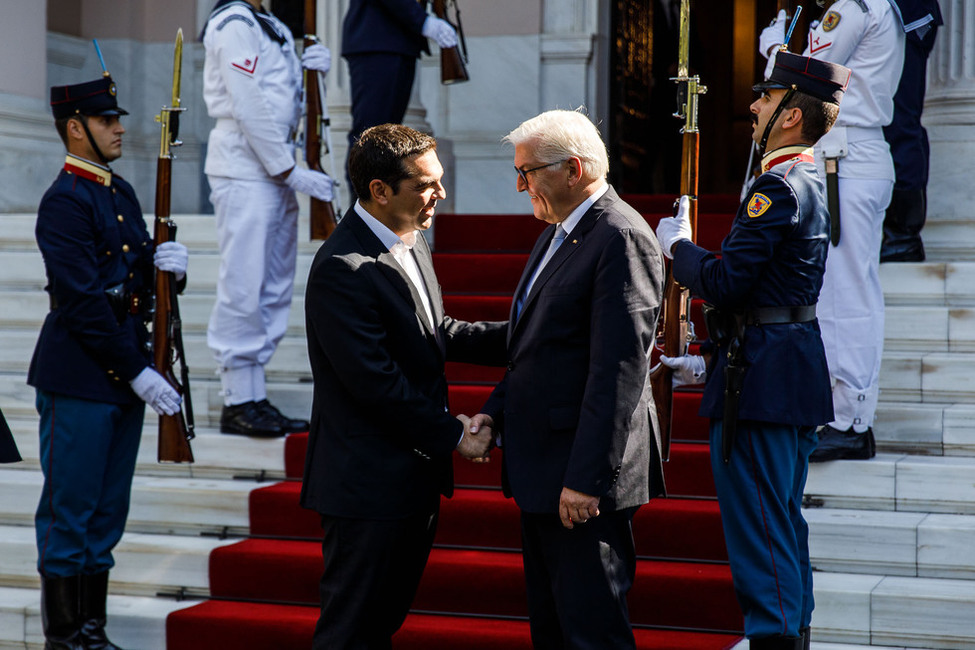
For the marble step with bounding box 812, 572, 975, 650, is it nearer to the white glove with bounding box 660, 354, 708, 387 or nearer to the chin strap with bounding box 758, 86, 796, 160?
the white glove with bounding box 660, 354, 708, 387

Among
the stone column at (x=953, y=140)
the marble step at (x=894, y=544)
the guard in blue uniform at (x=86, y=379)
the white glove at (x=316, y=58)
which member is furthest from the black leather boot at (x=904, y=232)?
the guard in blue uniform at (x=86, y=379)

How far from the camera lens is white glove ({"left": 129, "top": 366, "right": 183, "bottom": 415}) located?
408 centimetres

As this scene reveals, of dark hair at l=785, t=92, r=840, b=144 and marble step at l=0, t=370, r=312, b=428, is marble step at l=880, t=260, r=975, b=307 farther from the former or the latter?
marble step at l=0, t=370, r=312, b=428

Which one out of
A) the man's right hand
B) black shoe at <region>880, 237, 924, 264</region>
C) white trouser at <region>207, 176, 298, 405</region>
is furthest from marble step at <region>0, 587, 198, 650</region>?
black shoe at <region>880, 237, 924, 264</region>

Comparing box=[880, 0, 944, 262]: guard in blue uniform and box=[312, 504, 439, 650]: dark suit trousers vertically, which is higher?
box=[880, 0, 944, 262]: guard in blue uniform

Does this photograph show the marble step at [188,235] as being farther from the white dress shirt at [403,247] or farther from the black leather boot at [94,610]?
the white dress shirt at [403,247]

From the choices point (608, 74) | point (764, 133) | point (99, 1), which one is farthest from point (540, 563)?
point (99, 1)

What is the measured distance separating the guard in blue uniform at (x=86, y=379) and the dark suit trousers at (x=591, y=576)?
1707 mm

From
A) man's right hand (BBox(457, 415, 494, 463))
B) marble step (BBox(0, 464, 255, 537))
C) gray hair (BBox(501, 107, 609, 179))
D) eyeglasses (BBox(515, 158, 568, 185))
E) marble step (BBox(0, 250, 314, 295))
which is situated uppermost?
gray hair (BBox(501, 107, 609, 179))

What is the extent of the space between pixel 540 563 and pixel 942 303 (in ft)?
9.64

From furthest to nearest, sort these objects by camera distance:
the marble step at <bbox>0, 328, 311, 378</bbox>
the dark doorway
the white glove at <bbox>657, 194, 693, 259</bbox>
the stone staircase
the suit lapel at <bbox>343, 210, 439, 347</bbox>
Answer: the dark doorway
the marble step at <bbox>0, 328, 311, 378</bbox>
the stone staircase
the white glove at <bbox>657, 194, 693, 259</bbox>
the suit lapel at <bbox>343, 210, 439, 347</bbox>

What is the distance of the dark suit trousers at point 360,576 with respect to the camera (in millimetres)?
3125

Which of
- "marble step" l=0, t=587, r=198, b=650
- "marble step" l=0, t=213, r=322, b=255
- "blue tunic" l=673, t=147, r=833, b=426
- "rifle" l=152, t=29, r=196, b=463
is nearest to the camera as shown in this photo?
"blue tunic" l=673, t=147, r=833, b=426

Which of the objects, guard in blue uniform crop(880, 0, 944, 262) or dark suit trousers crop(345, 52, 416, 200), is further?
dark suit trousers crop(345, 52, 416, 200)
